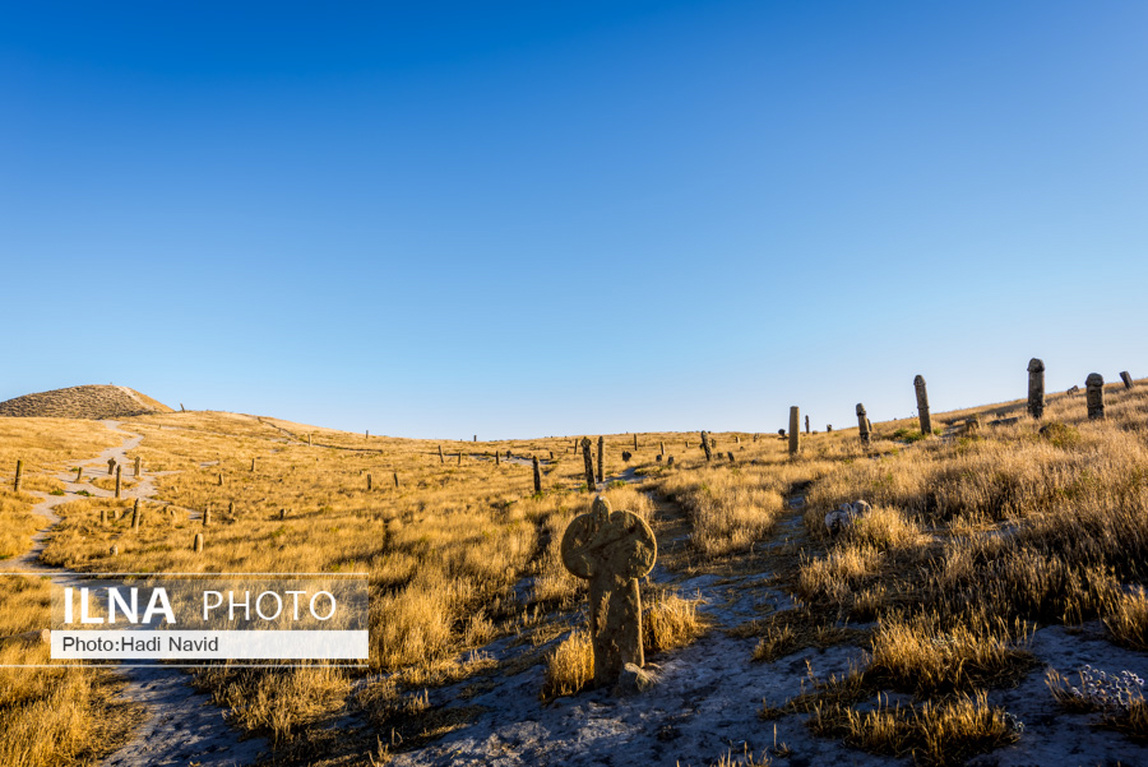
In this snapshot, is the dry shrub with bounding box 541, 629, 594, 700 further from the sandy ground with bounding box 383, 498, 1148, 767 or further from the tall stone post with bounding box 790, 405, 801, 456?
the tall stone post with bounding box 790, 405, 801, 456

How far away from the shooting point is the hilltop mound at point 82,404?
93.9 metres

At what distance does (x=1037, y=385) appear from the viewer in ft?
71.2

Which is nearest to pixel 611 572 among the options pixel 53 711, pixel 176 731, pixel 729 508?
pixel 176 731

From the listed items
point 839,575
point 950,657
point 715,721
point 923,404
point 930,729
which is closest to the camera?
point 930,729

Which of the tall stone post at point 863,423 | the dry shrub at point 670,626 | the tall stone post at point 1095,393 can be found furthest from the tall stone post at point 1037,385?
the dry shrub at point 670,626

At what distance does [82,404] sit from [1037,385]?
139m

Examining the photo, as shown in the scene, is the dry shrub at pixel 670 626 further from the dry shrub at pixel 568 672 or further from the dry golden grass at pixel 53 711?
the dry golden grass at pixel 53 711

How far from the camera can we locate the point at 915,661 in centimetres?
419

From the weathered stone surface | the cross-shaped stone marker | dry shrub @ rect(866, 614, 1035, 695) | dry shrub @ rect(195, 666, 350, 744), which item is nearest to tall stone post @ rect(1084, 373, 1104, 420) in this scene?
dry shrub @ rect(866, 614, 1035, 695)

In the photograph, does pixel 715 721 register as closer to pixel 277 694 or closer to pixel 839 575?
pixel 839 575

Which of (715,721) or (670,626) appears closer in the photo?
(715,721)

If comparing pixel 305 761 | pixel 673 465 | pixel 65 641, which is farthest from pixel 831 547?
pixel 673 465

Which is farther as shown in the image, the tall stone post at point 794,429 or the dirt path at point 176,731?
the tall stone post at point 794,429

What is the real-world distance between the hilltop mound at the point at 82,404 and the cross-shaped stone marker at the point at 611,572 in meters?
114
